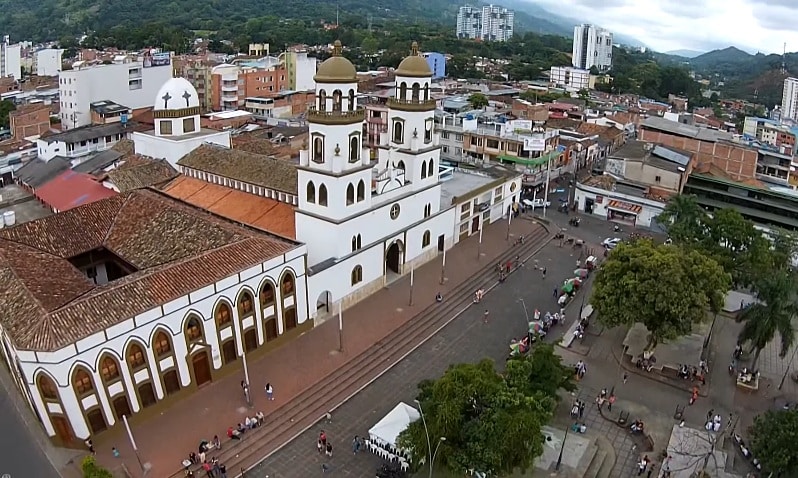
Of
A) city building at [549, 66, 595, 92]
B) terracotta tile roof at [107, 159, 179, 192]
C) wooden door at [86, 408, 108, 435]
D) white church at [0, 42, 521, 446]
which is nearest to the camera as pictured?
white church at [0, 42, 521, 446]

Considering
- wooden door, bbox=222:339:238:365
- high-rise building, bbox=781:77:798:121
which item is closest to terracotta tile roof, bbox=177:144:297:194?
wooden door, bbox=222:339:238:365

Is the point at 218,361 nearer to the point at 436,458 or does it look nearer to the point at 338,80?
Result: the point at 436,458

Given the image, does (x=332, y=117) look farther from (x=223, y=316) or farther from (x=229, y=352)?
(x=229, y=352)

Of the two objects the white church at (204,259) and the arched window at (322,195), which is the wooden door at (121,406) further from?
the arched window at (322,195)

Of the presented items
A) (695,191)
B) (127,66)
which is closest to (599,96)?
(695,191)

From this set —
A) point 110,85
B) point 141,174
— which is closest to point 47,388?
point 141,174

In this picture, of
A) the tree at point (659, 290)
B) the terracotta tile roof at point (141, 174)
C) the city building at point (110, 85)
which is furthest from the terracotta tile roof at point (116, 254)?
the city building at point (110, 85)

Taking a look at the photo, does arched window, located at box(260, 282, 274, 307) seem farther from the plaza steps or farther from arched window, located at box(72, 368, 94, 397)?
arched window, located at box(72, 368, 94, 397)
